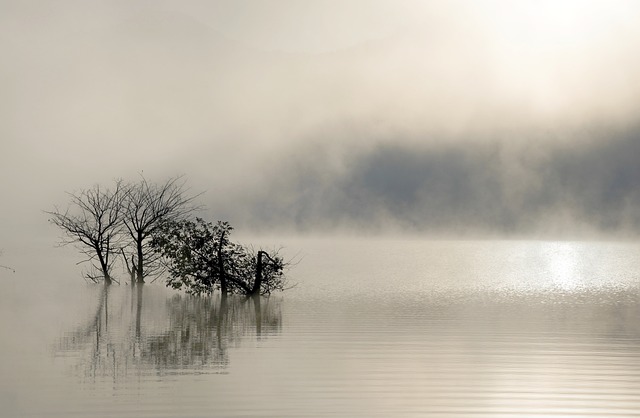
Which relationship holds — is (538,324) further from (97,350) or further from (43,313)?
(43,313)

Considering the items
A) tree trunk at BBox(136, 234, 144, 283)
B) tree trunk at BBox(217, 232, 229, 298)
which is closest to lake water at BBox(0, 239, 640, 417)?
tree trunk at BBox(217, 232, 229, 298)

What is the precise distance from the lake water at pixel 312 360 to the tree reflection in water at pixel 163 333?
0.06 metres

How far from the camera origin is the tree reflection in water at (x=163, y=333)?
18.5 metres

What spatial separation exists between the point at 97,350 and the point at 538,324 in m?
14.8

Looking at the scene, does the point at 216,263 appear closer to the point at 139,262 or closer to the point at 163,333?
the point at 139,262

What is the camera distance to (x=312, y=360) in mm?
19547

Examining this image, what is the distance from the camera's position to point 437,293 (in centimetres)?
4656

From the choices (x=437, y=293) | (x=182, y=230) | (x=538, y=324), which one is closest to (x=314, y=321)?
(x=538, y=324)

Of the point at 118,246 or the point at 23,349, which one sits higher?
the point at 118,246

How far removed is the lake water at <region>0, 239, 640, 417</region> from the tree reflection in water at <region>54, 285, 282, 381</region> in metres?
0.06

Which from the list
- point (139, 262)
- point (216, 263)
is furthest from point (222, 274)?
point (139, 262)

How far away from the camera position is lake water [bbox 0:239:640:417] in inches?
582

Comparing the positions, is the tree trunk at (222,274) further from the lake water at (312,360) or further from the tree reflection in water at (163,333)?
the lake water at (312,360)

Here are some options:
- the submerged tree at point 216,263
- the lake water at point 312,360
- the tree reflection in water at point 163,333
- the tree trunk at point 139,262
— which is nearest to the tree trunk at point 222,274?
the submerged tree at point 216,263
